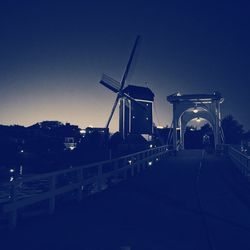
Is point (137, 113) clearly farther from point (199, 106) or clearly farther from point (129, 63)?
point (199, 106)

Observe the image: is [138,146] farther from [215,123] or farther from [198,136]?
[215,123]

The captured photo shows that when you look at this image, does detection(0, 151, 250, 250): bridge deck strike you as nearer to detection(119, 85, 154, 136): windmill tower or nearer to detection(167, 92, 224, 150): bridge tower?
detection(167, 92, 224, 150): bridge tower

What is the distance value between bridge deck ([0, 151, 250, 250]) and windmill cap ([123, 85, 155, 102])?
61856 mm

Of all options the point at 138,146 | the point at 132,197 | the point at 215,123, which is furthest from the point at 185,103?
the point at 132,197

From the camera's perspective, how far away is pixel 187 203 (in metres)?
11.0

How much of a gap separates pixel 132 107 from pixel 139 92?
7796 millimetres

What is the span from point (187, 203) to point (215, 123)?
1170 inches

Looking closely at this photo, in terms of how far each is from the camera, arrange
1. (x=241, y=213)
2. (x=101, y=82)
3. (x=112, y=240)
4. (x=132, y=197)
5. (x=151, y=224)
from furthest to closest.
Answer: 1. (x=101, y=82)
2. (x=132, y=197)
3. (x=241, y=213)
4. (x=151, y=224)
5. (x=112, y=240)

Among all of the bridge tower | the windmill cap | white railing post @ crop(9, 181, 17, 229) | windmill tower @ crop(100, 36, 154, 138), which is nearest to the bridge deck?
white railing post @ crop(9, 181, 17, 229)

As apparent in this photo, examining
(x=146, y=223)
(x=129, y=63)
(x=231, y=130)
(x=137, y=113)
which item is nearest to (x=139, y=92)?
(x=137, y=113)

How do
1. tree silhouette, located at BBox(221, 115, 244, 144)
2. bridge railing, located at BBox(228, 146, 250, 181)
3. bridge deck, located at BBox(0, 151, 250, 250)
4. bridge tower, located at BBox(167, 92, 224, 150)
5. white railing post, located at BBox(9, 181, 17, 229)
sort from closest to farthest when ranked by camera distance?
1. bridge deck, located at BBox(0, 151, 250, 250)
2. white railing post, located at BBox(9, 181, 17, 229)
3. bridge railing, located at BBox(228, 146, 250, 181)
4. bridge tower, located at BBox(167, 92, 224, 150)
5. tree silhouette, located at BBox(221, 115, 244, 144)

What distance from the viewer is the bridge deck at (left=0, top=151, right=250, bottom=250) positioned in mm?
6781

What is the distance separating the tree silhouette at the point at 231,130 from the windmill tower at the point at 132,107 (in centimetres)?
1969

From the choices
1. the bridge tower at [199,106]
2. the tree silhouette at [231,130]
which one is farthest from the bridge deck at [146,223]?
the tree silhouette at [231,130]
